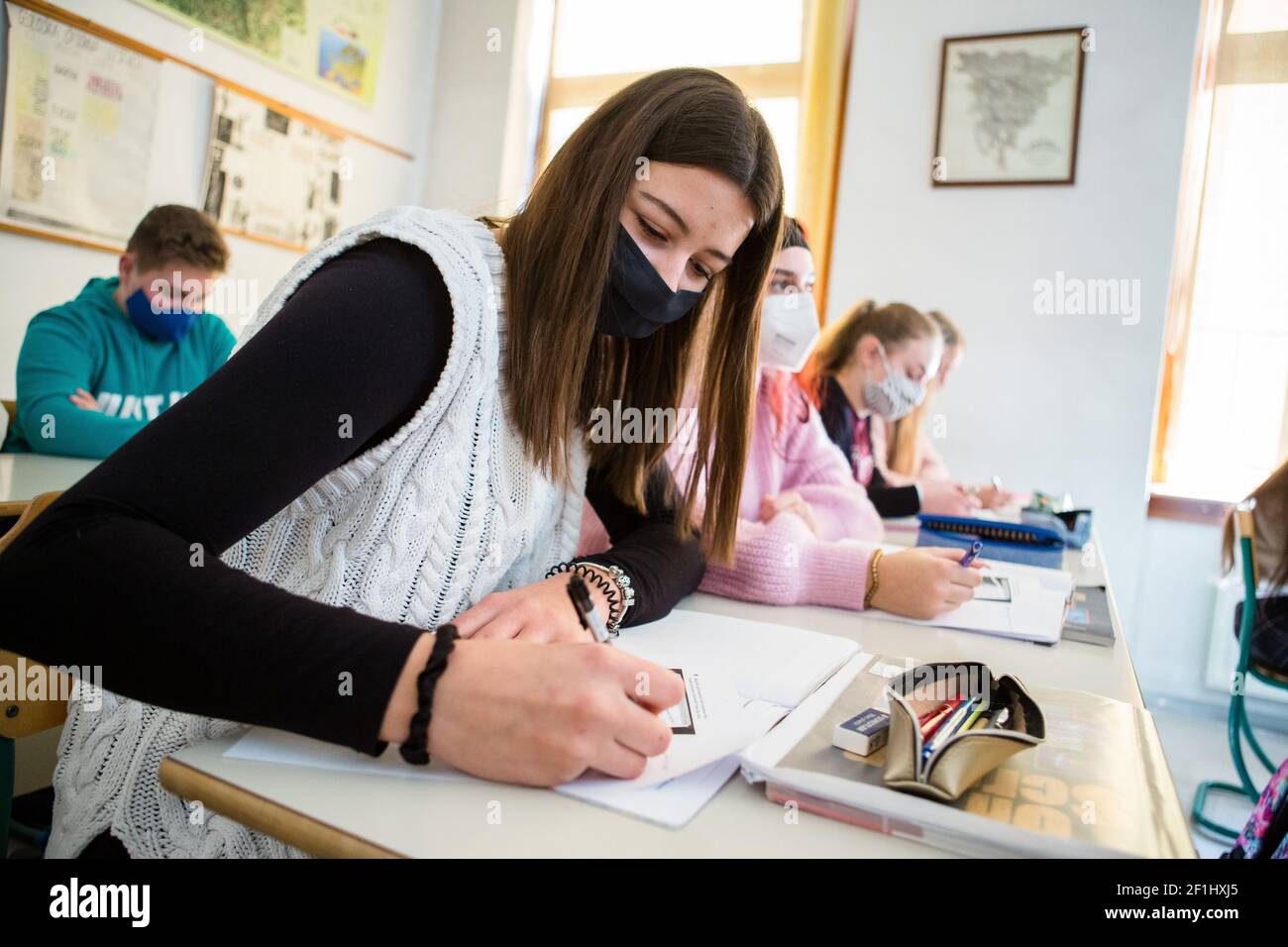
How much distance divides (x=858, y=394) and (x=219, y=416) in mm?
2194

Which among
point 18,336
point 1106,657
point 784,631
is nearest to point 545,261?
point 784,631

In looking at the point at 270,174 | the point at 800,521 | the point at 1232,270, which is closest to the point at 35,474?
the point at 800,521

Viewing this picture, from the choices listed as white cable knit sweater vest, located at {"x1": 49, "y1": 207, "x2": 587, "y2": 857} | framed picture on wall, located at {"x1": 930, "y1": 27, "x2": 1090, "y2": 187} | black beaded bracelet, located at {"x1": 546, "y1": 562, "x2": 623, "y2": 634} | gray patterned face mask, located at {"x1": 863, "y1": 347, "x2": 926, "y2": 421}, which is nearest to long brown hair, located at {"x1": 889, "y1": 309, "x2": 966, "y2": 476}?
gray patterned face mask, located at {"x1": 863, "y1": 347, "x2": 926, "y2": 421}

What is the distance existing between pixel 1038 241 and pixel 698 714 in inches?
131

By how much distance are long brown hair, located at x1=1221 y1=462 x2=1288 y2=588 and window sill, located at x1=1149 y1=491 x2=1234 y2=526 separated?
100 cm

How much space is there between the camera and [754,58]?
3.91m

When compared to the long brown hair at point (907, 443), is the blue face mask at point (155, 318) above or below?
above

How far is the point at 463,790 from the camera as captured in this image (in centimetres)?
52

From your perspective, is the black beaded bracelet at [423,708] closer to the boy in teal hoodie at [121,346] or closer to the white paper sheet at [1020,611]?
the white paper sheet at [1020,611]

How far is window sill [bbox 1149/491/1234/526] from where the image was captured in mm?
3191

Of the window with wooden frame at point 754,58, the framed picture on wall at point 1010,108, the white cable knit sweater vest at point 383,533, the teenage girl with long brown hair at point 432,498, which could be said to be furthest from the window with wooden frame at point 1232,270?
the white cable knit sweater vest at point 383,533

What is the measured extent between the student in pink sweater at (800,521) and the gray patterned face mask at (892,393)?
516 mm

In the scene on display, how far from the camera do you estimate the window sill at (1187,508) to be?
3.19m

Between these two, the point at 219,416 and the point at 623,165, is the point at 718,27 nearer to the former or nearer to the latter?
the point at 623,165
